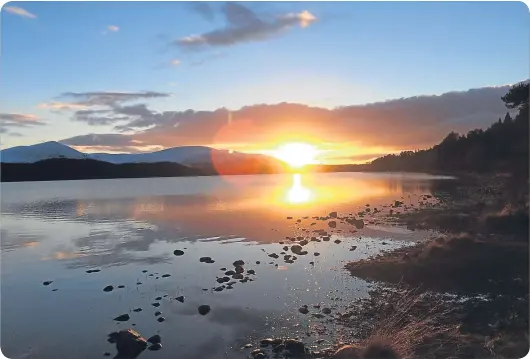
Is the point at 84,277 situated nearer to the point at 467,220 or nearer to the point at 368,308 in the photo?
the point at 368,308

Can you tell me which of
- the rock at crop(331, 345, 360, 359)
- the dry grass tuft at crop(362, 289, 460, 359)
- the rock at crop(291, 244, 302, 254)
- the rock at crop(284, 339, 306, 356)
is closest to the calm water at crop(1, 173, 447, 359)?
the rock at crop(291, 244, 302, 254)

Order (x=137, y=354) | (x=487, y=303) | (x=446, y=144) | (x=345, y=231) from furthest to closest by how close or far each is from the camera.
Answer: (x=446, y=144) < (x=345, y=231) < (x=487, y=303) < (x=137, y=354)

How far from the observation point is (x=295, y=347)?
11.3 metres

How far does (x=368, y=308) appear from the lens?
14.3 meters

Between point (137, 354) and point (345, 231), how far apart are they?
22563 mm

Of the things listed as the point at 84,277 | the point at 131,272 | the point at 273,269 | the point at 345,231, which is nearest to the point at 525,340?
the point at 273,269

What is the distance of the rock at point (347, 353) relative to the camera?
10.1m

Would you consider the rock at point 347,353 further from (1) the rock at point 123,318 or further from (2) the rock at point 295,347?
(1) the rock at point 123,318

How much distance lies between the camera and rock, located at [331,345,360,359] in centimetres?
1013

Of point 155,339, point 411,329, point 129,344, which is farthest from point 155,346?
point 411,329

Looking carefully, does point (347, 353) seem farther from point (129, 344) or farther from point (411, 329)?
point (129, 344)

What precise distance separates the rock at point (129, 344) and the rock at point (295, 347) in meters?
4.09

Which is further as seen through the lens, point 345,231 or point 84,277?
point 345,231

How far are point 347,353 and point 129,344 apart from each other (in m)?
5.98
